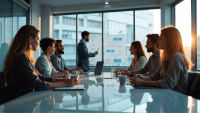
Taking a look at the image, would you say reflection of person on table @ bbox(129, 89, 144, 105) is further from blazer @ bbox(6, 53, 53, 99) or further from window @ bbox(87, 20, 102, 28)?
window @ bbox(87, 20, 102, 28)

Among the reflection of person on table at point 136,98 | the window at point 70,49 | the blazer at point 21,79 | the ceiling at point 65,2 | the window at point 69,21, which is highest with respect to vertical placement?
the ceiling at point 65,2

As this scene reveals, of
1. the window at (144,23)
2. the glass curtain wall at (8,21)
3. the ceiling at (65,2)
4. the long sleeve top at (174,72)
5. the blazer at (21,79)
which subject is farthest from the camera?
the window at (144,23)

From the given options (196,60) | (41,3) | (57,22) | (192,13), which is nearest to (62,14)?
(57,22)

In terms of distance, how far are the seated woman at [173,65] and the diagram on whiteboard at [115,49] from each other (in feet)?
11.9

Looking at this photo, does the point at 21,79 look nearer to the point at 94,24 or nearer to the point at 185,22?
the point at 185,22

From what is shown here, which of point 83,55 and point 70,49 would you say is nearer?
point 83,55

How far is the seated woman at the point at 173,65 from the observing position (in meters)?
1.36

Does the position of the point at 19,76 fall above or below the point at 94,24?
below

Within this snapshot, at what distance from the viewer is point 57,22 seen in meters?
5.45

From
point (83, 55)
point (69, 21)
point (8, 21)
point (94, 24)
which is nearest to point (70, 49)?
point (69, 21)

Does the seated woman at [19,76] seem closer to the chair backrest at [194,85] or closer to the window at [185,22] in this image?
the chair backrest at [194,85]

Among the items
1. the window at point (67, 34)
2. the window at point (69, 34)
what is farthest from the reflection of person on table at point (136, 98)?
the window at point (67, 34)

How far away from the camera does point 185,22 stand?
12.2ft

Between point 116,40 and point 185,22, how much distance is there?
220 centimetres
